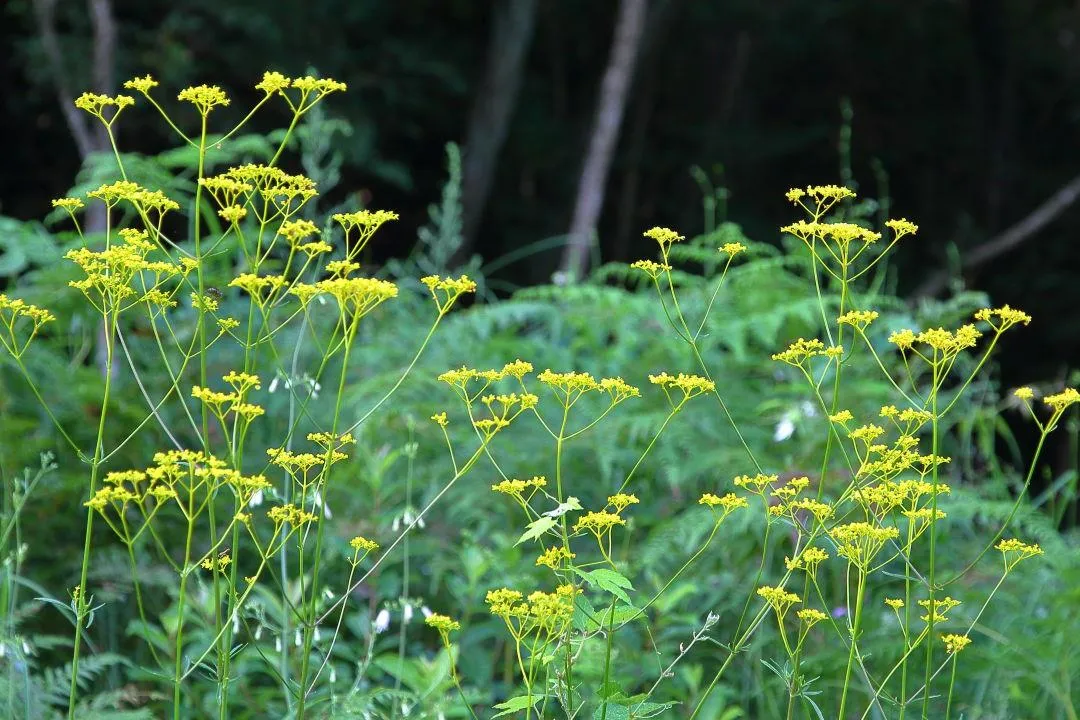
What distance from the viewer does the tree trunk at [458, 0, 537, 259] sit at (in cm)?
714

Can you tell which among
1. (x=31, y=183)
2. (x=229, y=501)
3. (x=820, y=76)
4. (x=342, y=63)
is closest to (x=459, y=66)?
(x=342, y=63)

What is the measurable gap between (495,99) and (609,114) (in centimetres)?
77

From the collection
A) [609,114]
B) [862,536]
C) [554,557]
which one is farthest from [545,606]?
[609,114]

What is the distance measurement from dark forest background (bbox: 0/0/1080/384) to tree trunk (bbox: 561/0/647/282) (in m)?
0.04

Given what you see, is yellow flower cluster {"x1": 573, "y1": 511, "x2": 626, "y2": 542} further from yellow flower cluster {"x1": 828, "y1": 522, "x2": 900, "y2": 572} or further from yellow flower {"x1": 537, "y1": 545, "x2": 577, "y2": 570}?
yellow flower cluster {"x1": 828, "y1": 522, "x2": 900, "y2": 572}

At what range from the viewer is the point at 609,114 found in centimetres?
684

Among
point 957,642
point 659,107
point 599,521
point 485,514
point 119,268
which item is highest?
point 119,268

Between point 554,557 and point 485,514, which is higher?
point 554,557

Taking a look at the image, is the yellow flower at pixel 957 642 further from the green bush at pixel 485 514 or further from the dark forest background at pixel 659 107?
the dark forest background at pixel 659 107

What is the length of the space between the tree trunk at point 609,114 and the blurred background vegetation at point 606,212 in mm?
17

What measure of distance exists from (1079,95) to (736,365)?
7393 millimetres

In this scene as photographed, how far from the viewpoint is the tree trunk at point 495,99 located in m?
7.14

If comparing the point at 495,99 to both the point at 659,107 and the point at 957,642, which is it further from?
the point at 957,642

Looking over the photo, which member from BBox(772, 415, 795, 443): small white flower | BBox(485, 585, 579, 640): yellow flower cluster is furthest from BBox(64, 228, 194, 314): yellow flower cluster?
BBox(772, 415, 795, 443): small white flower
